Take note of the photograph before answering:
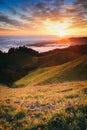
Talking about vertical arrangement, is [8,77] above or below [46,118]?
below

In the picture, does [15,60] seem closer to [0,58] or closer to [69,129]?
[0,58]

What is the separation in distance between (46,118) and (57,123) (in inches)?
36.7

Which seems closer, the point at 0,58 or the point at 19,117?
the point at 19,117

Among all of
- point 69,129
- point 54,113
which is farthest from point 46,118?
point 69,129

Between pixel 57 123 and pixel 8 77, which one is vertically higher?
pixel 57 123

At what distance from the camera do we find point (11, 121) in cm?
1334

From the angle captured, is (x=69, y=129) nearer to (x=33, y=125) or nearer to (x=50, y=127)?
(x=50, y=127)

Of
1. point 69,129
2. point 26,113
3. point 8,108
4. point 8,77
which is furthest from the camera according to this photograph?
point 8,77

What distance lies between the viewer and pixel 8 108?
53.1 feet

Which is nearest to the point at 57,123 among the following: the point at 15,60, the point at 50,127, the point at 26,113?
the point at 50,127

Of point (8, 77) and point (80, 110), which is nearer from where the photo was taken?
point (80, 110)

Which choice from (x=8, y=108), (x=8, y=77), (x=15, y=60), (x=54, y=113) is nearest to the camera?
(x=54, y=113)

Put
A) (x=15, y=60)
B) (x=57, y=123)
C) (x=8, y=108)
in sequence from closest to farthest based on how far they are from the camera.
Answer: (x=57, y=123), (x=8, y=108), (x=15, y=60)

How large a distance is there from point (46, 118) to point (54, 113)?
807 millimetres
